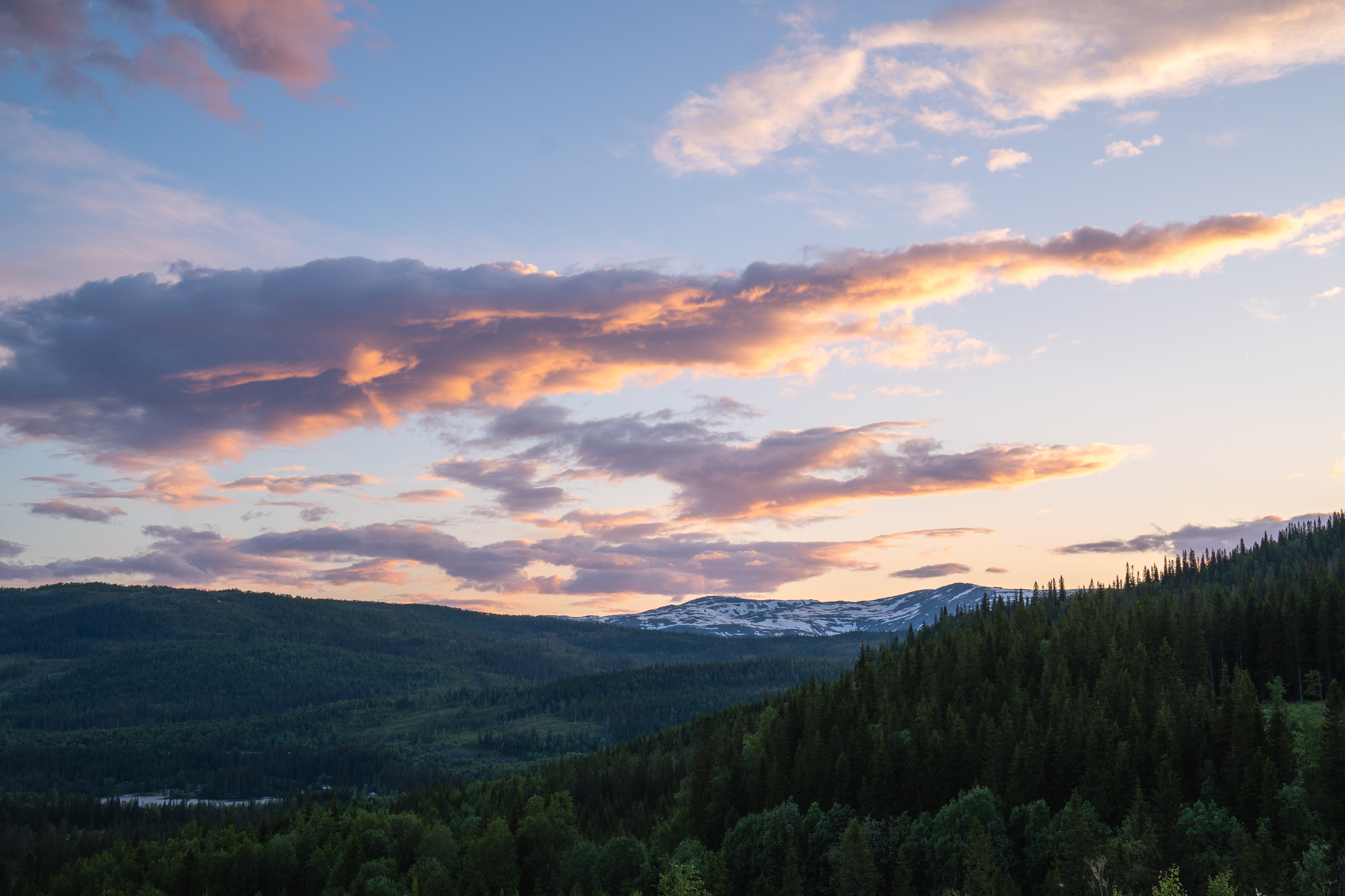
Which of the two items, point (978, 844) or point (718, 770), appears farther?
point (718, 770)

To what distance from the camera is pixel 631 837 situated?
147m

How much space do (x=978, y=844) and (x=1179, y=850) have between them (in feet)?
80.1

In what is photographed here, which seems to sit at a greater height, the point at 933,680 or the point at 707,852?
the point at 933,680

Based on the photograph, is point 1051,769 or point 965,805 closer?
point 965,805

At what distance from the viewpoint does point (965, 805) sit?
12344cm

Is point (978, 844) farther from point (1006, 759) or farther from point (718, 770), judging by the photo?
point (718, 770)

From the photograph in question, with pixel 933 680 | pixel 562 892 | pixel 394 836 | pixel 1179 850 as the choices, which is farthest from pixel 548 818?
pixel 1179 850

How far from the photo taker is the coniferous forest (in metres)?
112

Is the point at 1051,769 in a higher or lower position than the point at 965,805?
higher

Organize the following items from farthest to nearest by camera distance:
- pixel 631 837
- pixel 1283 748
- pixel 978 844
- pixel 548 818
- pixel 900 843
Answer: pixel 548 818
pixel 631 837
pixel 900 843
pixel 1283 748
pixel 978 844

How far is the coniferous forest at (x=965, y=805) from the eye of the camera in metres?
112

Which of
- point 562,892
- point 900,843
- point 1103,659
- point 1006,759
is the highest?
point 1103,659

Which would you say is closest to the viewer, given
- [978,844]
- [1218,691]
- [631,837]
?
[978,844]

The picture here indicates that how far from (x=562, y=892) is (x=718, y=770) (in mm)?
34878
